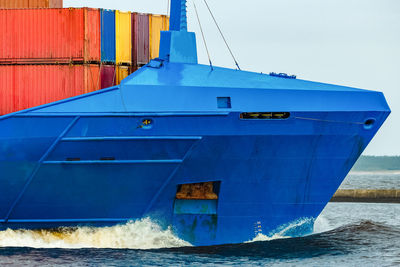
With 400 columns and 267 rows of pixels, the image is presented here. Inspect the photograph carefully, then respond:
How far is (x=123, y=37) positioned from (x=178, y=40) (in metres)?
1.86

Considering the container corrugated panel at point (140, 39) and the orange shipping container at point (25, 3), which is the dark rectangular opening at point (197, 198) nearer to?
the container corrugated panel at point (140, 39)

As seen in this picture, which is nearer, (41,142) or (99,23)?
(41,142)

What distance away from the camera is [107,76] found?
21.1m

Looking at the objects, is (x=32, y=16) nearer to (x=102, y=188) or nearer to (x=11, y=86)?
(x=11, y=86)

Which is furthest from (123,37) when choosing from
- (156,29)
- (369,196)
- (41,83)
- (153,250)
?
(369,196)

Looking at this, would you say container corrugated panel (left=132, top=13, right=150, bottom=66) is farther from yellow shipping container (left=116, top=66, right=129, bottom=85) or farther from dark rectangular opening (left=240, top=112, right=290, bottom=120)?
dark rectangular opening (left=240, top=112, right=290, bottom=120)

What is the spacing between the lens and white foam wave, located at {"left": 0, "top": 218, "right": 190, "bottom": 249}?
65.7ft

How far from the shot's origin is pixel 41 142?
18953 mm

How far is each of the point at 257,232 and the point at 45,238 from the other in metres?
6.46

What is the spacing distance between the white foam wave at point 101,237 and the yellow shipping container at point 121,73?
184 inches

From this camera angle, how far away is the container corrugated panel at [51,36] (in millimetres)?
20984

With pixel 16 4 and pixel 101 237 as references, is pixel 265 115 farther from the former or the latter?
pixel 16 4

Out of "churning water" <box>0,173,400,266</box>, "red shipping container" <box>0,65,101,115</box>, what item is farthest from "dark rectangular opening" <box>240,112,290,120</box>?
"red shipping container" <box>0,65,101,115</box>

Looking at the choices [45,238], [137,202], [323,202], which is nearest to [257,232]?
[323,202]
